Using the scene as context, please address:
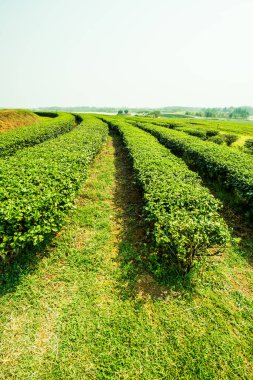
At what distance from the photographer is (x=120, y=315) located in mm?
4004

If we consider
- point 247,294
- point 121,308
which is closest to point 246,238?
point 247,294

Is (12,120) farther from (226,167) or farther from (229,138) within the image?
(229,138)

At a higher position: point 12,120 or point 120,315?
point 12,120

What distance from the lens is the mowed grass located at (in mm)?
3266

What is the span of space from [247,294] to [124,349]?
317cm

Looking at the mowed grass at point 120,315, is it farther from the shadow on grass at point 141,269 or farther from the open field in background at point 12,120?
the open field in background at point 12,120

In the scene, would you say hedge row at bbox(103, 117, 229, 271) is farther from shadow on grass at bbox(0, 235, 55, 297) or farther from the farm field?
the farm field

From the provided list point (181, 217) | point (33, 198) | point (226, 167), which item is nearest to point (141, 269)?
point (181, 217)

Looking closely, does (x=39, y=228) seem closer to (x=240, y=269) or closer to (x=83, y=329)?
(x=83, y=329)

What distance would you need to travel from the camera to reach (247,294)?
460cm

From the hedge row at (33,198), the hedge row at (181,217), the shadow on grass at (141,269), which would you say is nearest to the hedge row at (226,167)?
the hedge row at (181,217)

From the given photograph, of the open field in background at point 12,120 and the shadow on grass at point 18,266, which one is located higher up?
the open field in background at point 12,120

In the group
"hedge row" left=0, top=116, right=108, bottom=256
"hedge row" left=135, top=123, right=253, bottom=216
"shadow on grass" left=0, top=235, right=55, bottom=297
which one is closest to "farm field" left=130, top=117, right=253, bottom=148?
"hedge row" left=135, top=123, right=253, bottom=216

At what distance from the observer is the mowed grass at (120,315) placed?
10.7ft
